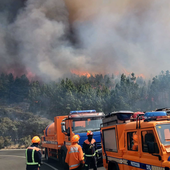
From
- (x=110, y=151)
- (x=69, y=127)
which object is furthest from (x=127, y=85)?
(x=110, y=151)

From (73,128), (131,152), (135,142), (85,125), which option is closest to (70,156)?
(131,152)

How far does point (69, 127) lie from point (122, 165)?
5.22 m

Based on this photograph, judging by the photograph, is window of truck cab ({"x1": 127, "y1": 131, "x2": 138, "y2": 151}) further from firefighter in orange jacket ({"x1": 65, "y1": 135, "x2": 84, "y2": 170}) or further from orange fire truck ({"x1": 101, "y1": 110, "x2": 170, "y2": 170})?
firefighter in orange jacket ({"x1": 65, "y1": 135, "x2": 84, "y2": 170})

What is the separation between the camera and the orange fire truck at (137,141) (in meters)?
4.72

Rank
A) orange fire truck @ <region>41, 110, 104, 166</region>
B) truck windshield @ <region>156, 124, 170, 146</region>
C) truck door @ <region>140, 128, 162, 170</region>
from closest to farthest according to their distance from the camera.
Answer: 1. truck door @ <region>140, 128, 162, 170</region>
2. truck windshield @ <region>156, 124, 170, 146</region>
3. orange fire truck @ <region>41, 110, 104, 166</region>

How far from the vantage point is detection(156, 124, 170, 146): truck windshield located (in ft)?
15.7

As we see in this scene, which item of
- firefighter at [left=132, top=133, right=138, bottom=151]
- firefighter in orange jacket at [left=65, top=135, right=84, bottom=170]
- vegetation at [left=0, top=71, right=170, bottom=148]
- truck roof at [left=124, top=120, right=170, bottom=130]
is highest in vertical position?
vegetation at [left=0, top=71, right=170, bottom=148]

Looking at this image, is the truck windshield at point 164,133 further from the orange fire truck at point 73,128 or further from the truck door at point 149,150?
the orange fire truck at point 73,128

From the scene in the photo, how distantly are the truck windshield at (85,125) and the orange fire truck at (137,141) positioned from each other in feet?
12.0

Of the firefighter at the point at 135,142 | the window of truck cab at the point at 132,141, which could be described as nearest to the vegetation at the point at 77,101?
the window of truck cab at the point at 132,141

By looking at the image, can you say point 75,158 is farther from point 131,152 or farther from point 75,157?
point 131,152

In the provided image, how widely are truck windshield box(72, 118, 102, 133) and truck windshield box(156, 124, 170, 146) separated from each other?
20.2ft

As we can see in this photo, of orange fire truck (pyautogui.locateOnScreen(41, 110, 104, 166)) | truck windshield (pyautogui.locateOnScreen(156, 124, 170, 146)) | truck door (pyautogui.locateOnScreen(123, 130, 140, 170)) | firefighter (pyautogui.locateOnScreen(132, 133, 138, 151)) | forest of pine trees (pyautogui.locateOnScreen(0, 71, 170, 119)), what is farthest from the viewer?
forest of pine trees (pyautogui.locateOnScreen(0, 71, 170, 119))

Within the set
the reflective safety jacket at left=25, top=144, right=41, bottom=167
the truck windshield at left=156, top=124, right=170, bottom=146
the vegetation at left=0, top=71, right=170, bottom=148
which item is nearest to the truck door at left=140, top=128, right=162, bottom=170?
the truck windshield at left=156, top=124, right=170, bottom=146
